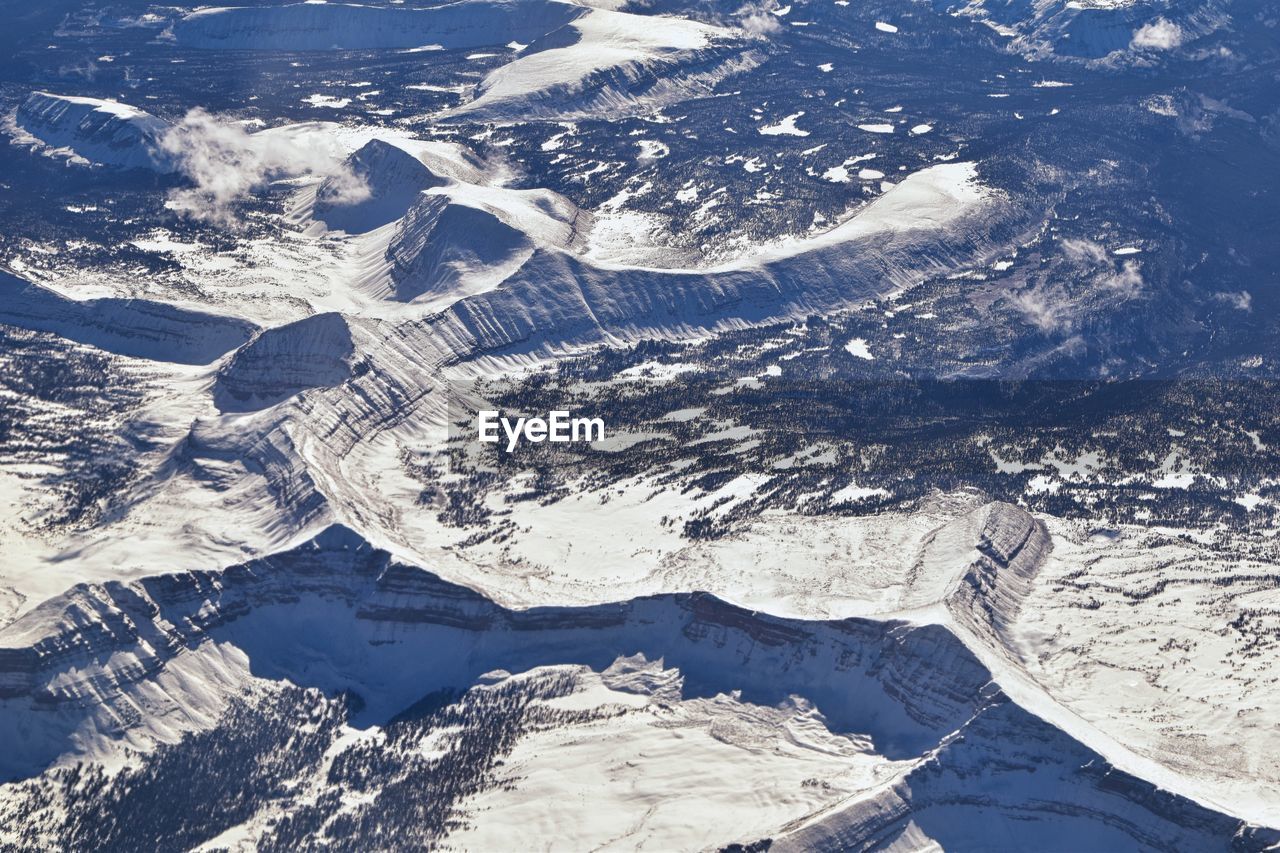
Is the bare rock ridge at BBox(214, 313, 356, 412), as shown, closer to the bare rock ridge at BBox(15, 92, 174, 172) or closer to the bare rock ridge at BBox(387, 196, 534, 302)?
the bare rock ridge at BBox(387, 196, 534, 302)

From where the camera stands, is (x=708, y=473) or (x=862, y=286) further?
(x=862, y=286)

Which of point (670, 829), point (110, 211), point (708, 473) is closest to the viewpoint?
point (670, 829)

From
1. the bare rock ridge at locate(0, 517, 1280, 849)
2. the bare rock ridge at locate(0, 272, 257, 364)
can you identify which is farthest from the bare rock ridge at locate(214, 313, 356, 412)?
the bare rock ridge at locate(0, 517, 1280, 849)

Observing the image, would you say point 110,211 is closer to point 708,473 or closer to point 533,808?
point 708,473

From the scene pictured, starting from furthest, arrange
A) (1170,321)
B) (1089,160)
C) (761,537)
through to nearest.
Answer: (1089,160), (1170,321), (761,537)

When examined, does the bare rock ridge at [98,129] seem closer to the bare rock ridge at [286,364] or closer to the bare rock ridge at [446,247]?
the bare rock ridge at [446,247]

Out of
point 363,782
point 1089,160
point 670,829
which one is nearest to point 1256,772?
point 670,829

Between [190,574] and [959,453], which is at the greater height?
[190,574]

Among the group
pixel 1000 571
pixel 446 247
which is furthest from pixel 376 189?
pixel 1000 571

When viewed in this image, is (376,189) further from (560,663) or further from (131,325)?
(560,663)
